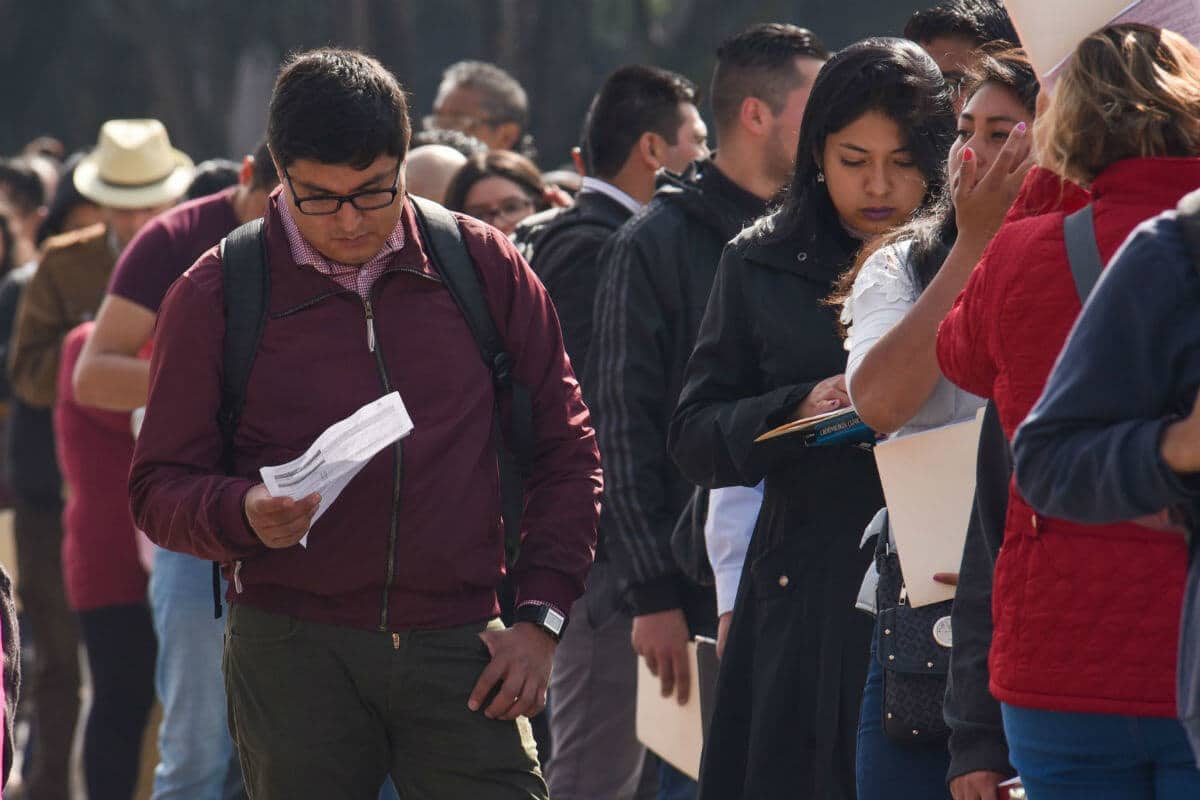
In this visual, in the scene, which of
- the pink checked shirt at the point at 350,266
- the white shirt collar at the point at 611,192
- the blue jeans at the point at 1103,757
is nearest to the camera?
the blue jeans at the point at 1103,757

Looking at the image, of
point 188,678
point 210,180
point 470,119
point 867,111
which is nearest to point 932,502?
point 867,111

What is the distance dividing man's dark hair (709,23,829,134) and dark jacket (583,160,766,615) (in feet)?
1.44

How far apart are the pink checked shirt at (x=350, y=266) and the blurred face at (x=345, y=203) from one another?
0.03 m

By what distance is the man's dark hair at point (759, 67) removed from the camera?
18.1 feet

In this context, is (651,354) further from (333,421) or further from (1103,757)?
(1103,757)

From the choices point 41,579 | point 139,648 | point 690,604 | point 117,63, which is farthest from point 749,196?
point 117,63

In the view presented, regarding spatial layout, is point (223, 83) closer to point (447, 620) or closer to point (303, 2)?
point (303, 2)

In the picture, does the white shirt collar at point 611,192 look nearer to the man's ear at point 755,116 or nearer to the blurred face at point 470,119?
the man's ear at point 755,116

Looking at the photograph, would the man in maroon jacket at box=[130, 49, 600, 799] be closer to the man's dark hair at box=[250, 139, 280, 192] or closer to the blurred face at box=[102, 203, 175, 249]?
the man's dark hair at box=[250, 139, 280, 192]

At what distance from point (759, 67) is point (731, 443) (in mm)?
1969

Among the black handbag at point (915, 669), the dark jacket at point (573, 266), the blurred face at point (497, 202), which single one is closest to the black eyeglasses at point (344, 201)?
the black handbag at point (915, 669)

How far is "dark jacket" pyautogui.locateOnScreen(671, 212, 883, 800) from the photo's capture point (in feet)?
12.6

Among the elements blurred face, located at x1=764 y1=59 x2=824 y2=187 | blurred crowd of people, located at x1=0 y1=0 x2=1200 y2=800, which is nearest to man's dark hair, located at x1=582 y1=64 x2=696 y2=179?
blurred crowd of people, located at x1=0 y1=0 x2=1200 y2=800

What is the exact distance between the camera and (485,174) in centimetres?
652
